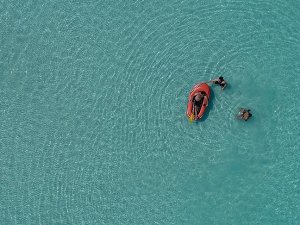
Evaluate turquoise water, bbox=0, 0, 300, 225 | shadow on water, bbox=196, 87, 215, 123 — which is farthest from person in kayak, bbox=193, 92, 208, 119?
turquoise water, bbox=0, 0, 300, 225

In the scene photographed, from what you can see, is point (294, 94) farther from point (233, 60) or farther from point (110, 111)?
point (110, 111)

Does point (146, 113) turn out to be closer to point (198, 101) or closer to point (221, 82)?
point (198, 101)

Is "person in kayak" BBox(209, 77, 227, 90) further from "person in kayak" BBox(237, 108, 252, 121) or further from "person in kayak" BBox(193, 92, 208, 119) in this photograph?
"person in kayak" BBox(237, 108, 252, 121)

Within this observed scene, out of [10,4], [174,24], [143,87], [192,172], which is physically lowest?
[192,172]

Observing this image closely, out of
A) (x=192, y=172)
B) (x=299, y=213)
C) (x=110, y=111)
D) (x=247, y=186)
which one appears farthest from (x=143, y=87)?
(x=299, y=213)

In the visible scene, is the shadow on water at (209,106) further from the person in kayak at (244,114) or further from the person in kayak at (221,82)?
the person in kayak at (244,114)

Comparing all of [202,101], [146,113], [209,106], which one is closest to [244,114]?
[209,106]
